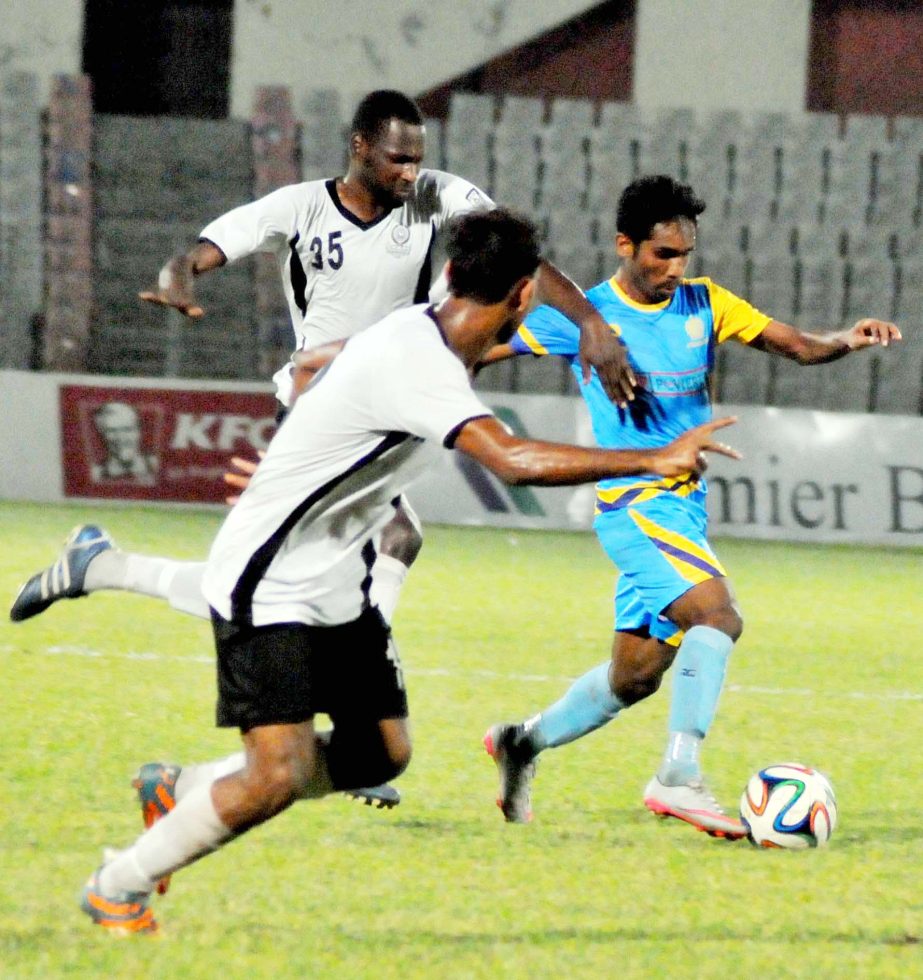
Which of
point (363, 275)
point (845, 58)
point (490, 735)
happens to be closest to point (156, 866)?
point (490, 735)

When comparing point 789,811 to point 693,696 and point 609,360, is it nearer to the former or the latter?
point 693,696

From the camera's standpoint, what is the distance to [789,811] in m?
4.82

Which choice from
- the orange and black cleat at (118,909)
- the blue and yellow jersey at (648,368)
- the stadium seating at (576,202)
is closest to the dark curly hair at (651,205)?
the blue and yellow jersey at (648,368)

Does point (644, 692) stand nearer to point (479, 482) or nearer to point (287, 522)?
point (287, 522)

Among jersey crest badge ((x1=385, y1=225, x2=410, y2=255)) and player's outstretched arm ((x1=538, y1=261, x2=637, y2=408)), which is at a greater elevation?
jersey crest badge ((x1=385, y1=225, x2=410, y2=255))

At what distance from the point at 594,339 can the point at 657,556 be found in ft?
2.34

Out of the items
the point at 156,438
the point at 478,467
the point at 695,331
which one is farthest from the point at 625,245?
the point at 156,438

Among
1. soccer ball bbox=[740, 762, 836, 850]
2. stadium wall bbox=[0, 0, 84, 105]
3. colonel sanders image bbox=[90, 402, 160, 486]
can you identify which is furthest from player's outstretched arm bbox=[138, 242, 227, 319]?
stadium wall bbox=[0, 0, 84, 105]

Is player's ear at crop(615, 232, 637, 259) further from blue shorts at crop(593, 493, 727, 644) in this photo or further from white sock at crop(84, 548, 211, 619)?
white sock at crop(84, 548, 211, 619)

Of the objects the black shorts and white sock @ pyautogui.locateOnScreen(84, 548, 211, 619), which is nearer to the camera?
the black shorts

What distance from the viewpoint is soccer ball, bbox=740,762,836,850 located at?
4816 millimetres

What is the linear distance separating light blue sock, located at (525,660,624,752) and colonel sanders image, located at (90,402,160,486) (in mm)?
8994

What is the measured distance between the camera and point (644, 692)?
17.5 ft

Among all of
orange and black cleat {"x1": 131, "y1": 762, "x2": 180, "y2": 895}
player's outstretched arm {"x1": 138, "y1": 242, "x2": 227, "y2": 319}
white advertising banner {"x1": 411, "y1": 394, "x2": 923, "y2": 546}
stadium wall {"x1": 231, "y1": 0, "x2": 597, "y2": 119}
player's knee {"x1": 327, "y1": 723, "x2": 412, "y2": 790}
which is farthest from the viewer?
stadium wall {"x1": 231, "y1": 0, "x2": 597, "y2": 119}
